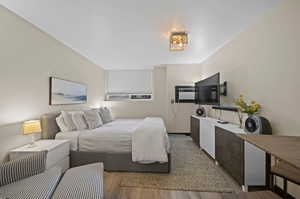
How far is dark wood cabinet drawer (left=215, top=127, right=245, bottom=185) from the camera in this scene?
1.97 metres

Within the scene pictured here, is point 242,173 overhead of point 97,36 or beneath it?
beneath

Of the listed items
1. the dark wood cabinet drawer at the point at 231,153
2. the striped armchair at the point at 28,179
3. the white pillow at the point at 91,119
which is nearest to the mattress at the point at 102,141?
the white pillow at the point at 91,119

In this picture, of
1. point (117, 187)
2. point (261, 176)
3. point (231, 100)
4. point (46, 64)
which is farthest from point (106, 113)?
point (261, 176)

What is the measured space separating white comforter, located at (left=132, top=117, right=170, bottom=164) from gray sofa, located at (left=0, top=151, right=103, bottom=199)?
→ 873mm

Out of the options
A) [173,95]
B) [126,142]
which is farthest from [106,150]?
[173,95]

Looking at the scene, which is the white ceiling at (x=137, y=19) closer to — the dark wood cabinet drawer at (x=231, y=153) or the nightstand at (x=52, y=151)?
the dark wood cabinet drawer at (x=231, y=153)

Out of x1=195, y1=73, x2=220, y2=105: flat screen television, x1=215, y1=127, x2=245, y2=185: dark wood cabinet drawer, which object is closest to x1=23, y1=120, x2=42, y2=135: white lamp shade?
x1=215, y1=127, x2=245, y2=185: dark wood cabinet drawer

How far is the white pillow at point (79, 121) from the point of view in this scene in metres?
2.93

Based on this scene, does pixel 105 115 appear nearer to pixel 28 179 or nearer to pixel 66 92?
pixel 66 92

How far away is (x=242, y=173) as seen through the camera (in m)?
1.95

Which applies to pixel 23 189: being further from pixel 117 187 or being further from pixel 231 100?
pixel 231 100

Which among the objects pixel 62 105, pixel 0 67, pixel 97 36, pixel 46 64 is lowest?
pixel 62 105

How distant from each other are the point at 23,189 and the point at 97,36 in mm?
2568

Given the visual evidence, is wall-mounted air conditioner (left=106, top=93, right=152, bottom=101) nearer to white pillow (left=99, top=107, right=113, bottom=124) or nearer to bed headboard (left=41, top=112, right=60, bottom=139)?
white pillow (left=99, top=107, right=113, bottom=124)
